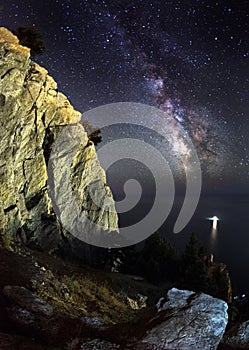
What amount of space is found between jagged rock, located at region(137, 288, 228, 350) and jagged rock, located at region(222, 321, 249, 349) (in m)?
1.29

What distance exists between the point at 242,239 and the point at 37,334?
14905cm

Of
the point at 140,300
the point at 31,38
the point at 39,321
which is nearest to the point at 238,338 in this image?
the point at 39,321

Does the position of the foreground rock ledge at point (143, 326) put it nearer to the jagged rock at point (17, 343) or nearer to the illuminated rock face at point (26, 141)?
the jagged rock at point (17, 343)

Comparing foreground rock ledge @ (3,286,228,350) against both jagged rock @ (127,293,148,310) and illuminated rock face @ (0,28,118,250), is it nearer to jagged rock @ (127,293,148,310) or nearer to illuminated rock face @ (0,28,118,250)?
jagged rock @ (127,293,148,310)

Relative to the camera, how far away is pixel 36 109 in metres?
26.5

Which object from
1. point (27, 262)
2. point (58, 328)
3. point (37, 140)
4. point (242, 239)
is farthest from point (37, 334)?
point (242, 239)

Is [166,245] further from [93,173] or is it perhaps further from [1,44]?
[1,44]

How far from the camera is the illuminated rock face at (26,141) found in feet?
71.8

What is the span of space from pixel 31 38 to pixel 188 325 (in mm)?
29467

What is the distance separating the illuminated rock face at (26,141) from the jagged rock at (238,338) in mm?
15017

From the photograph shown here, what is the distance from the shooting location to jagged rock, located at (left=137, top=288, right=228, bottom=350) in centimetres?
641

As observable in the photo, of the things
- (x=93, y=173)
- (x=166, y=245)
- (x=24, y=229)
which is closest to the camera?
(x=24, y=229)

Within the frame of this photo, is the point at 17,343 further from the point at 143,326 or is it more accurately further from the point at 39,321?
the point at 143,326

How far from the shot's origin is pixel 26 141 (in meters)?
24.8
